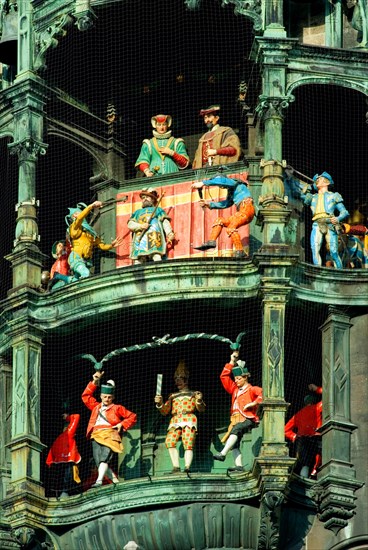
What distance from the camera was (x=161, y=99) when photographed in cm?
5319

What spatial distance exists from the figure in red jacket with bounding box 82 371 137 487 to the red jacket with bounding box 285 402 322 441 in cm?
268

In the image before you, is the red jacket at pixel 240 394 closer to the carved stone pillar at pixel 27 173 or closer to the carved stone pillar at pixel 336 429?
the carved stone pillar at pixel 336 429

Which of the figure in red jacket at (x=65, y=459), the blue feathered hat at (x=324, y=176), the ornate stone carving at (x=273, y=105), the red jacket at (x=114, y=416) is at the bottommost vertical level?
the figure in red jacket at (x=65, y=459)

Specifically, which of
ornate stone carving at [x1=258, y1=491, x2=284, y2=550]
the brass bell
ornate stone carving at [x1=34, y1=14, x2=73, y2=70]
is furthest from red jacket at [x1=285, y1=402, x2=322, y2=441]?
the brass bell

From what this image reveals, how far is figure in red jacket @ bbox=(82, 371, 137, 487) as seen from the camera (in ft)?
163

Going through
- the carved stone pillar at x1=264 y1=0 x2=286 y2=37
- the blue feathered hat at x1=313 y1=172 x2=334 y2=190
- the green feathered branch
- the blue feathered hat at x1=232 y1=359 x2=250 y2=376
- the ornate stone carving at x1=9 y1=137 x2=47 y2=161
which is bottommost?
the blue feathered hat at x1=232 y1=359 x2=250 y2=376

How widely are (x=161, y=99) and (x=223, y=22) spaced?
2.12 metres

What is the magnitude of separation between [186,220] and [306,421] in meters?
4.38

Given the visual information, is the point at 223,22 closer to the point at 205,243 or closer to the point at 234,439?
the point at 205,243

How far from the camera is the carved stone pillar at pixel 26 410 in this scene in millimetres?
49344

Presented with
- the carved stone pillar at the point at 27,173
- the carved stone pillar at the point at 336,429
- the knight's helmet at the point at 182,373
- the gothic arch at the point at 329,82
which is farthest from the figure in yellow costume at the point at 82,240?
the carved stone pillar at the point at 336,429

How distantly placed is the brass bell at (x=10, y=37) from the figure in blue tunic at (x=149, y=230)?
3.69 m

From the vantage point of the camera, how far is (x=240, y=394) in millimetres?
49500

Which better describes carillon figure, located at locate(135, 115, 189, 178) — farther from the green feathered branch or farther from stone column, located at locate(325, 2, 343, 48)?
the green feathered branch
